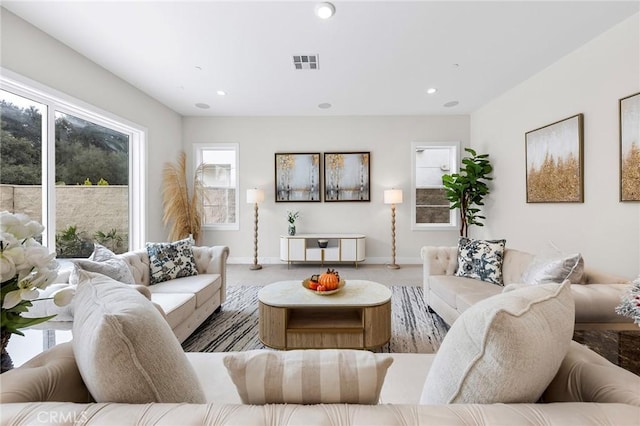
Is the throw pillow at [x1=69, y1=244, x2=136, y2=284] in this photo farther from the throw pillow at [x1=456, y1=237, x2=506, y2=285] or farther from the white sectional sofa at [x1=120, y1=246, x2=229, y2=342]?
the throw pillow at [x1=456, y1=237, x2=506, y2=285]

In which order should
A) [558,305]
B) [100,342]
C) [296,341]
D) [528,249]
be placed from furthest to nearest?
1. [528,249]
2. [296,341]
3. [558,305]
4. [100,342]

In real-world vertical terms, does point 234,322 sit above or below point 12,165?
below

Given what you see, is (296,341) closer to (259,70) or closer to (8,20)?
(259,70)

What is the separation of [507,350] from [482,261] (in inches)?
88.7

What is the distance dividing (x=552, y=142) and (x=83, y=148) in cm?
552

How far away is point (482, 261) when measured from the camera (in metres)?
2.59

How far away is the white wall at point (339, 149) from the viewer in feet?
16.6

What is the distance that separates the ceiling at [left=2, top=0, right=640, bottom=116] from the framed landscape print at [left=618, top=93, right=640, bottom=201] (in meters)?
0.81

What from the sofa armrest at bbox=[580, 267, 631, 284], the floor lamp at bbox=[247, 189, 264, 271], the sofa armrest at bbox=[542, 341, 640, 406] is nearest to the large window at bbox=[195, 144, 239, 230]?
the floor lamp at bbox=[247, 189, 264, 271]

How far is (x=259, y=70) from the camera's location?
10.7ft

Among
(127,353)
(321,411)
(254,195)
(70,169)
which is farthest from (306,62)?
(321,411)

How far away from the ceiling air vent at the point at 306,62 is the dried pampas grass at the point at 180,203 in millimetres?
2840

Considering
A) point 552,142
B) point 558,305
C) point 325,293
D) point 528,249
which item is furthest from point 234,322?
point 552,142

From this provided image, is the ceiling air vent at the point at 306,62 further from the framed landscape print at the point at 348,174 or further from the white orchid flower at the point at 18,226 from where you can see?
the white orchid flower at the point at 18,226
